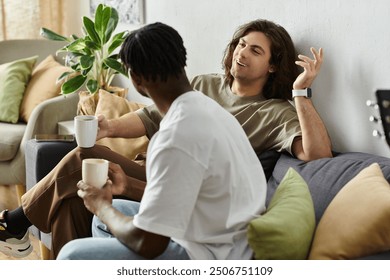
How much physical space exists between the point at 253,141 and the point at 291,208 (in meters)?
0.73

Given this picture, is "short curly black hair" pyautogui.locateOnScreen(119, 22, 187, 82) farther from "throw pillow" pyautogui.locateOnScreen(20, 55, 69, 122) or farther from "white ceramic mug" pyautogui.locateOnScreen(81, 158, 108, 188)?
"throw pillow" pyautogui.locateOnScreen(20, 55, 69, 122)

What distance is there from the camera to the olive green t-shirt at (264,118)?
7.50 feet

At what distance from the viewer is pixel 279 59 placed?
2445 millimetres

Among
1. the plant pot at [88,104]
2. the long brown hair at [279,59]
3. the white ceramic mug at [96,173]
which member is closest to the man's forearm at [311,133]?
the long brown hair at [279,59]

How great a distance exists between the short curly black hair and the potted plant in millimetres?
1580

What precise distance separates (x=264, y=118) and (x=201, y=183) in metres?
0.89

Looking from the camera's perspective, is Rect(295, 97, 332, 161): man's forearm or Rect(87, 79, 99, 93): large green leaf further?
Rect(87, 79, 99, 93): large green leaf

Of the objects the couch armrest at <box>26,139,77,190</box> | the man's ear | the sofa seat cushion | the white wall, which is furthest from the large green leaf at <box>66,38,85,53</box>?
the man's ear

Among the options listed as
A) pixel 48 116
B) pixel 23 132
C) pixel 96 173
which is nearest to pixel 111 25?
pixel 48 116

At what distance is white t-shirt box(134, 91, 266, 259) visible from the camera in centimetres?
149

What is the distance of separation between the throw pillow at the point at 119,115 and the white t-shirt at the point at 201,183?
3.80 ft

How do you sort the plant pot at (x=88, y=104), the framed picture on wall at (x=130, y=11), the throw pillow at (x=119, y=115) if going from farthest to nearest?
the framed picture on wall at (x=130, y=11)
the plant pot at (x=88, y=104)
the throw pillow at (x=119, y=115)

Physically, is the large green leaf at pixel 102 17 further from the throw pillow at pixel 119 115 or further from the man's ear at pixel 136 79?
the man's ear at pixel 136 79
